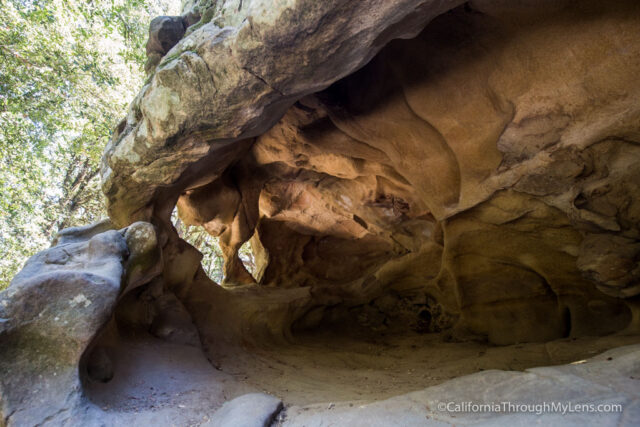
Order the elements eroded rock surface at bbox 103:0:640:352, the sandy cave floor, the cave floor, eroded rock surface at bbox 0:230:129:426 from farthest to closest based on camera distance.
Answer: the cave floor
the sandy cave floor
eroded rock surface at bbox 103:0:640:352
eroded rock surface at bbox 0:230:129:426

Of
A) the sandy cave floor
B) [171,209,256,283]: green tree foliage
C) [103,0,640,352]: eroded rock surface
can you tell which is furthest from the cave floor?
[171,209,256,283]: green tree foliage

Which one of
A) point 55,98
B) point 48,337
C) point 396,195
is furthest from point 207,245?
point 48,337

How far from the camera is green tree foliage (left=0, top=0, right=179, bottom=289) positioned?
7422mm

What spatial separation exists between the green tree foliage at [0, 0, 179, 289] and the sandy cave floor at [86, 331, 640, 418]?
22.5 ft

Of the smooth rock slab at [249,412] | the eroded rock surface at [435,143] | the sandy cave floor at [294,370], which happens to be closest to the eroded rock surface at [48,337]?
the sandy cave floor at [294,370]

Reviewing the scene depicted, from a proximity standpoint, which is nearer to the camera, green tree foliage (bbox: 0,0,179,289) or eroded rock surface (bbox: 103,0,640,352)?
eroded rock surface (bbox: 103,0,640,352)

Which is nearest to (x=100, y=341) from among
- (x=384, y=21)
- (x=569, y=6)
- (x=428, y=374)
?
(x=428, y=374)

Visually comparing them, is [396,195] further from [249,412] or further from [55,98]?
[55,98]

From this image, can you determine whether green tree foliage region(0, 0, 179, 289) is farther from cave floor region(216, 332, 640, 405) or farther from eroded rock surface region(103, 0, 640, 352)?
cave floor region(216, 332, 640, 405)

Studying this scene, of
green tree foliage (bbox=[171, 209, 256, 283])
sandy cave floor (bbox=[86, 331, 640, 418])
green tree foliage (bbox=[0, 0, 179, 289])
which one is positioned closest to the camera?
sandy cave floor (bbox=[86, 331, 640, 418])

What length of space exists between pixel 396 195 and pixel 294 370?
Result: 3.71 metres

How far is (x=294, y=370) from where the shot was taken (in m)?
4.40

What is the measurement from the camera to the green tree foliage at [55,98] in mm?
7422

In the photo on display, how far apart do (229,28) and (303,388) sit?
356 cm
